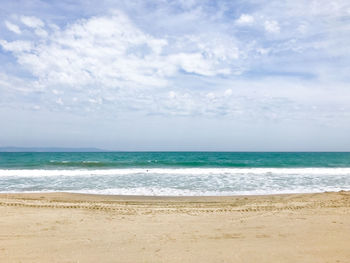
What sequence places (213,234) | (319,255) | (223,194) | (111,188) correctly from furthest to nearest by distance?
(111,188)
(223,194)
(213,234)
(319,255)

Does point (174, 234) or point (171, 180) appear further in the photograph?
point (171, 180)

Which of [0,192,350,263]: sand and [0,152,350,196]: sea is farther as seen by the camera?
[0,152,350,196]: sea

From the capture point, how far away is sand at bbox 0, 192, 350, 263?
15.8ft

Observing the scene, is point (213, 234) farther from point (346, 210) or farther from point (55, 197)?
point (55, 197)

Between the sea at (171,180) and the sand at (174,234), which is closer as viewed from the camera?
the sand at (174,234)

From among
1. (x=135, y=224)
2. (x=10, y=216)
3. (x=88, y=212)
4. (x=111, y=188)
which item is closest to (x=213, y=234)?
(x=135, y=224)

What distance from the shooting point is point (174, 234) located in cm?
598

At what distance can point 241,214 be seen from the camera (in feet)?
26.2

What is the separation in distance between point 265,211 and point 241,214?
3.21 ft

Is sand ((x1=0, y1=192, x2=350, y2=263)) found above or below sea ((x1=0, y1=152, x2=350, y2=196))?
above

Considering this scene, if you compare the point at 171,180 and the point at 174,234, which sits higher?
the point at 174,234

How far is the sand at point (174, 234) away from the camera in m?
4.82

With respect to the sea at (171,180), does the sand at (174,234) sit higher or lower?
higher

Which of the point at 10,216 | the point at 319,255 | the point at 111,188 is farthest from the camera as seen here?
the point at 111,188
